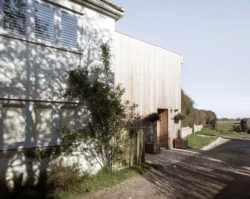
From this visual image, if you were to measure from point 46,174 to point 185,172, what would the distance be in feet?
17.9

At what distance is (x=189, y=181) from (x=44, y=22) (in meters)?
7.13

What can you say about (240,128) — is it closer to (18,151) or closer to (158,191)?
(158,191)

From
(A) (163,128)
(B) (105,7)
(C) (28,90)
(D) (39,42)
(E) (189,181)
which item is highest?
(B) (105,7)

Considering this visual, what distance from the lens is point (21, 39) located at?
27.9ft

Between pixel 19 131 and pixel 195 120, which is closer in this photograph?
pixel 19 131

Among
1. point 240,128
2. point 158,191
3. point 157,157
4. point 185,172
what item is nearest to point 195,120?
point 240,128

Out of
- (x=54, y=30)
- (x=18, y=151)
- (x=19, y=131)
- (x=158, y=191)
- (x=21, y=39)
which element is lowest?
(x=158, y=191)

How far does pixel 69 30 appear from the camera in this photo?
401 inches

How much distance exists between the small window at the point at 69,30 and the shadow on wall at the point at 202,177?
215 inches

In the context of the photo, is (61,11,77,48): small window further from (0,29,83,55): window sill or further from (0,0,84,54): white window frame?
(0,29,83,55): window sill

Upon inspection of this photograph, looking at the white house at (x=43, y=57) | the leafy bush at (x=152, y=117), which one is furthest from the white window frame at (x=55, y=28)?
the leafy bush at (x=152, y=117)

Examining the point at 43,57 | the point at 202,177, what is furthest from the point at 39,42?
the point at 202,177

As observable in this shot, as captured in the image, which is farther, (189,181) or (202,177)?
(202,177)

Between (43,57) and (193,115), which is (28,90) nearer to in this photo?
(43,57)
